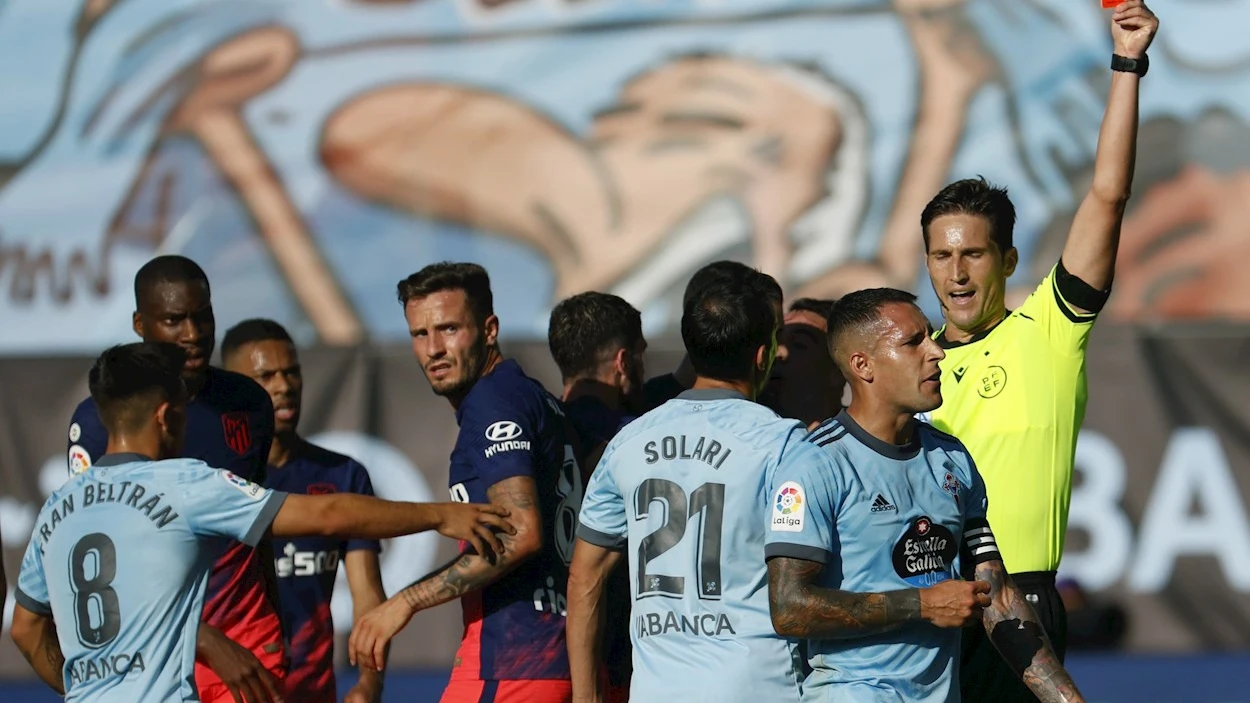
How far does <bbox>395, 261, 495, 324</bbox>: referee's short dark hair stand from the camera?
5.86m

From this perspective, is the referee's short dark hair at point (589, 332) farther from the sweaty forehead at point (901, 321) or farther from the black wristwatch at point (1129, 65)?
the black wristwatch at point (1129, 65)

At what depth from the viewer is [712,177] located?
44.8 ft

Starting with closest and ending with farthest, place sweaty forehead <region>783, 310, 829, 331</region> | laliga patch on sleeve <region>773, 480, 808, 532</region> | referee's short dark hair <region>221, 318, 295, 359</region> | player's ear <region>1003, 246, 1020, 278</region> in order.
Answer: laliga patch on sleeve <region>773, 480, 808, 532</region> → player's ear <region>1003, 246, 1020, 278</region> → sweaty forehead <region>783, 310, 829, 331</region> → referee's short dark hair <region>221, 318, 295, 359</region>

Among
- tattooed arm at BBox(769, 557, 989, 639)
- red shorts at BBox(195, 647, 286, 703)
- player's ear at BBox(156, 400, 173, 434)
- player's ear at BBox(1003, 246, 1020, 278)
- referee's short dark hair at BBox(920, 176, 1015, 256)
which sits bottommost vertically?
red shorts at BBox(195, 647, 286, 703)

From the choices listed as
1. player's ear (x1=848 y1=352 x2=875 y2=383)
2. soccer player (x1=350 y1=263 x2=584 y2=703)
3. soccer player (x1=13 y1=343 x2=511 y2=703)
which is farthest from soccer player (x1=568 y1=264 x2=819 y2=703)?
soccer player (x1=13 y1=343 x2=511 y2=703)

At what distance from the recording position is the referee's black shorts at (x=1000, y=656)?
5.23 meters

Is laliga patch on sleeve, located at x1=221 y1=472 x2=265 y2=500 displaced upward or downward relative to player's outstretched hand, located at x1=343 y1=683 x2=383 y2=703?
upward

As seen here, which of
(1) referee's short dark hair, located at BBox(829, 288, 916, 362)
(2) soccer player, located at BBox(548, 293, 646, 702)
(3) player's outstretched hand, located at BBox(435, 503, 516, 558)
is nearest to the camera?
(1) referee's short dark hair, located at BBox(829, 288, 916, 362)

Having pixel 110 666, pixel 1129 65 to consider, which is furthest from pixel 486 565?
pixel 1129 65

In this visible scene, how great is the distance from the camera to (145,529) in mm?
4609

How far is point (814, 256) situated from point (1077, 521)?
341cm

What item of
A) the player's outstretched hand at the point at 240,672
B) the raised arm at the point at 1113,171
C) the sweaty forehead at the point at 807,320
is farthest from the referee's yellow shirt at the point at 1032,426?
the player's outstretched hand at the point at 240,672

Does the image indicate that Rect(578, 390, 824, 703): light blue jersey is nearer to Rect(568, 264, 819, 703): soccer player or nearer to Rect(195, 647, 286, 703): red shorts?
Rect(568, 264, 819, 703): soccer player

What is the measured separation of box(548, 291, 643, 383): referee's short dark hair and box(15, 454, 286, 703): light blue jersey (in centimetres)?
169
